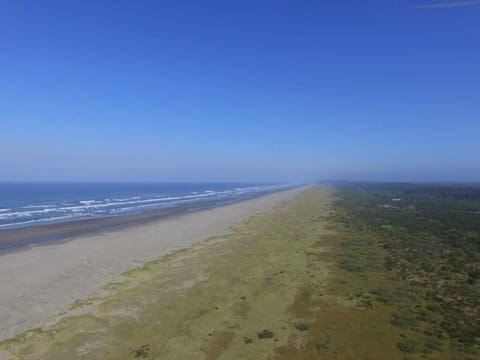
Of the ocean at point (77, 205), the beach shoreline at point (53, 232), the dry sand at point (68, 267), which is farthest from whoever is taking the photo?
the ocean at point (77, 205)

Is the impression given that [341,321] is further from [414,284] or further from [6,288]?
[6,288]

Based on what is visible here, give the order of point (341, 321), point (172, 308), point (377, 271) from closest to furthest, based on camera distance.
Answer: point (341, 321) < point (172, 308) < point (377, 271)

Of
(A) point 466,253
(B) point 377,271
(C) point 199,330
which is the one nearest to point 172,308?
(C) point 199,330

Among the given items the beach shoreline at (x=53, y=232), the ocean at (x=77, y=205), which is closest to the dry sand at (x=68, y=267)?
the beach shoreline at (x=53, y=232)

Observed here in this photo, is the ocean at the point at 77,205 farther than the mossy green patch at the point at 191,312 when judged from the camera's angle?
Yes

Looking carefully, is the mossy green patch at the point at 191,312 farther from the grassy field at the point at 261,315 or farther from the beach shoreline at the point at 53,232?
the beach shoreline at the point at 53,232

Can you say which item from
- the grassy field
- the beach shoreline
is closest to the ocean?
the beach shoreline

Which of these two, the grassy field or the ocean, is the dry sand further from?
the ocean
